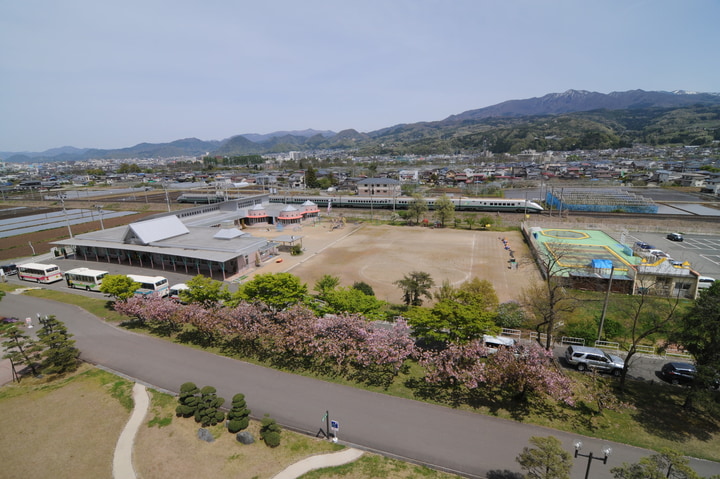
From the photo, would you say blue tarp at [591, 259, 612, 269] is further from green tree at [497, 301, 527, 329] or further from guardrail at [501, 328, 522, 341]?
guardrail at [501, 328, 522, 341]

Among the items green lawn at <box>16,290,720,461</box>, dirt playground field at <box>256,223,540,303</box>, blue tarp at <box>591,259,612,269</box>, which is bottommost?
dirt playground field at <box>256,223,540,303</box>

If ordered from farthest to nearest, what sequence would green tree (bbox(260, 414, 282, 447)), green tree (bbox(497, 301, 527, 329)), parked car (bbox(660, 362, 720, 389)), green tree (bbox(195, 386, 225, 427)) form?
green tree (bbox(497, 301, 527, 329)) < parked car (bbox(660, 362, 720, 389)) < green tree (bbox(195, 386, 225, 427)) < green tree (bbox(260, 414, 282, 447))

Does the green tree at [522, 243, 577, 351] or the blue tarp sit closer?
the green tree at [522, 243, 577, 351]

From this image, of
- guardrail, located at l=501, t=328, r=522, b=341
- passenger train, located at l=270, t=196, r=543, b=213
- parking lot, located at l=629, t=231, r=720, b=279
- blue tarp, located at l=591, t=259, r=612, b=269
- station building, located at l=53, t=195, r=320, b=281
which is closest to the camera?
guardrail, located at l=501, t=328, r=522, b=341

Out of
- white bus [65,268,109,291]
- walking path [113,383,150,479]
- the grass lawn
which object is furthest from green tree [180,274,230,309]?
white bus [65,268,109,291]

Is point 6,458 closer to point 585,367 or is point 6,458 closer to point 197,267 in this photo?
point 197,267

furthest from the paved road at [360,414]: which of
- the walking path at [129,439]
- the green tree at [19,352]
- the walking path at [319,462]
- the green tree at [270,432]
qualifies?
the green tree at [19,352]

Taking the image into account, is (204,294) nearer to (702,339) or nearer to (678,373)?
(702,339)
